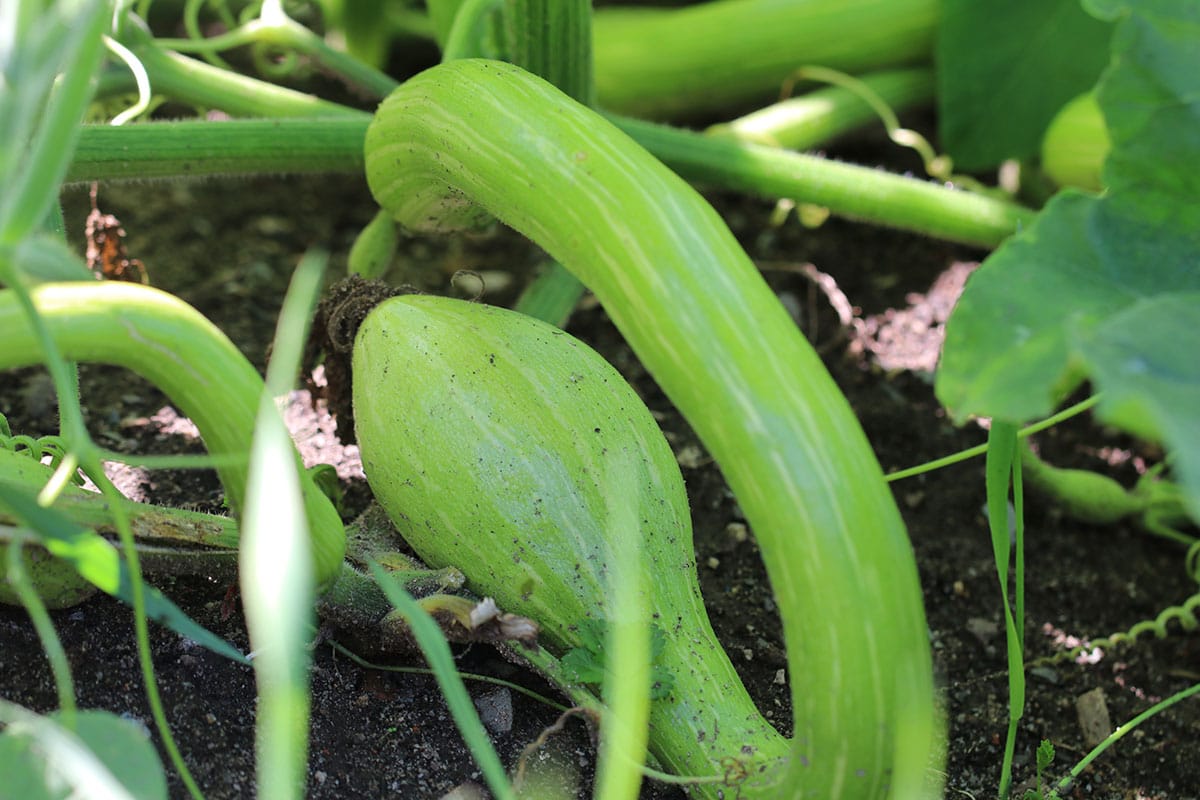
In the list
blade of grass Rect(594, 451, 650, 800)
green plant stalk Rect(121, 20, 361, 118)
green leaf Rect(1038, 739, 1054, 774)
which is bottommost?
green leaf Rect(1038, 739, 1054, 774)

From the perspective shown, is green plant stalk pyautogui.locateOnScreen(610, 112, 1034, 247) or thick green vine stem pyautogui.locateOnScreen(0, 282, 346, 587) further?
green plant stalk pyautogui.locateOnScreen(610, 112, 1034, 247)

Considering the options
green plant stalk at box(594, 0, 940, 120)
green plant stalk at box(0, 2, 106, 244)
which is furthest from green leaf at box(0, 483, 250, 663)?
green plant stalk at box(594, 0, 940, 120)

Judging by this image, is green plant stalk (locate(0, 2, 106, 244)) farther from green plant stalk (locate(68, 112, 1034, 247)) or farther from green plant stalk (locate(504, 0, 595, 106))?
green plant stalk (locate(504, 0, 595, 106))

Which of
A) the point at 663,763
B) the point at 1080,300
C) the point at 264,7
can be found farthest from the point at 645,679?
the point at 264,7

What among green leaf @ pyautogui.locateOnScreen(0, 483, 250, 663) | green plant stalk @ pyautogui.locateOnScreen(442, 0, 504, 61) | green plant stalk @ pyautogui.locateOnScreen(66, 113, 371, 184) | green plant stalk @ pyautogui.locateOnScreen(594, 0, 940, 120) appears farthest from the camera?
green plant stalk @ pyautogui.locateOnScreen(594, 0, 940, 120)

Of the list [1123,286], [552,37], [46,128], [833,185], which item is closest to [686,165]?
[833,185]

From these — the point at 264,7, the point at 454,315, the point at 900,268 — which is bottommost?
the point at 900,268

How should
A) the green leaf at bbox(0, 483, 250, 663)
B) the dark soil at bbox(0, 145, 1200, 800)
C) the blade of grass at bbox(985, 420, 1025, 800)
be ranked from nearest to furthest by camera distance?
the green leaf at bbox(0, 483, 250, 663) → the blade of grass at bbox(985, 420, 1025, 800) → the dark soil at bbox(0, 145, 1200, 800)

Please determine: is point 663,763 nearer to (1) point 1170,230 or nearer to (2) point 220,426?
(2) point 220,426
